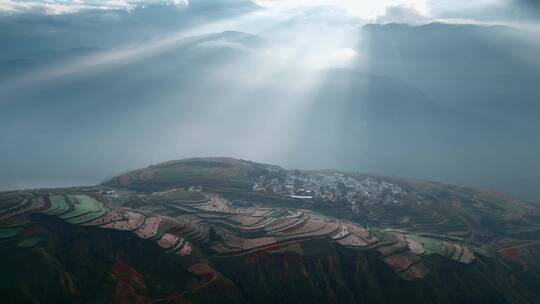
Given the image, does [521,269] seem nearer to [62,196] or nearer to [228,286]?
[228,286]

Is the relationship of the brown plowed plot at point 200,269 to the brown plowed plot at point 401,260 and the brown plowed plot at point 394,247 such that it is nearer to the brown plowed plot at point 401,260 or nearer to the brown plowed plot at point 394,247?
the brown plowed plot at point 401,260

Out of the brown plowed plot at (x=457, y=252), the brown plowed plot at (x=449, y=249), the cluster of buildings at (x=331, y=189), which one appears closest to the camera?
the brown plowed plot at (x=457, y=252)

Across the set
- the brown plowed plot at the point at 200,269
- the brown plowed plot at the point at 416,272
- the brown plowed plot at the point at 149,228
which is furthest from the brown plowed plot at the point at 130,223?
the brown plowed plot at the point at 416,272

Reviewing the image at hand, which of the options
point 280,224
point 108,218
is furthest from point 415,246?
point 108,218

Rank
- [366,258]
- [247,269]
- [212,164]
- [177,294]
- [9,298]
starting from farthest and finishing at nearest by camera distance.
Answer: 1. [212,164]
2. [366,258]
3. [247,269]
4. [177,294]
5. [9,298]

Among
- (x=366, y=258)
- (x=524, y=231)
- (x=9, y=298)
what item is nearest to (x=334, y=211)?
(x=366, y=258)

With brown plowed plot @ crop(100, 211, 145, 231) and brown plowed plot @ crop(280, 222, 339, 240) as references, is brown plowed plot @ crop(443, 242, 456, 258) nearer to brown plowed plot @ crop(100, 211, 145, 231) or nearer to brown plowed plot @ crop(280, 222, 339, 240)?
brown plowed plot @ crop(280, 222, 339, 240)
